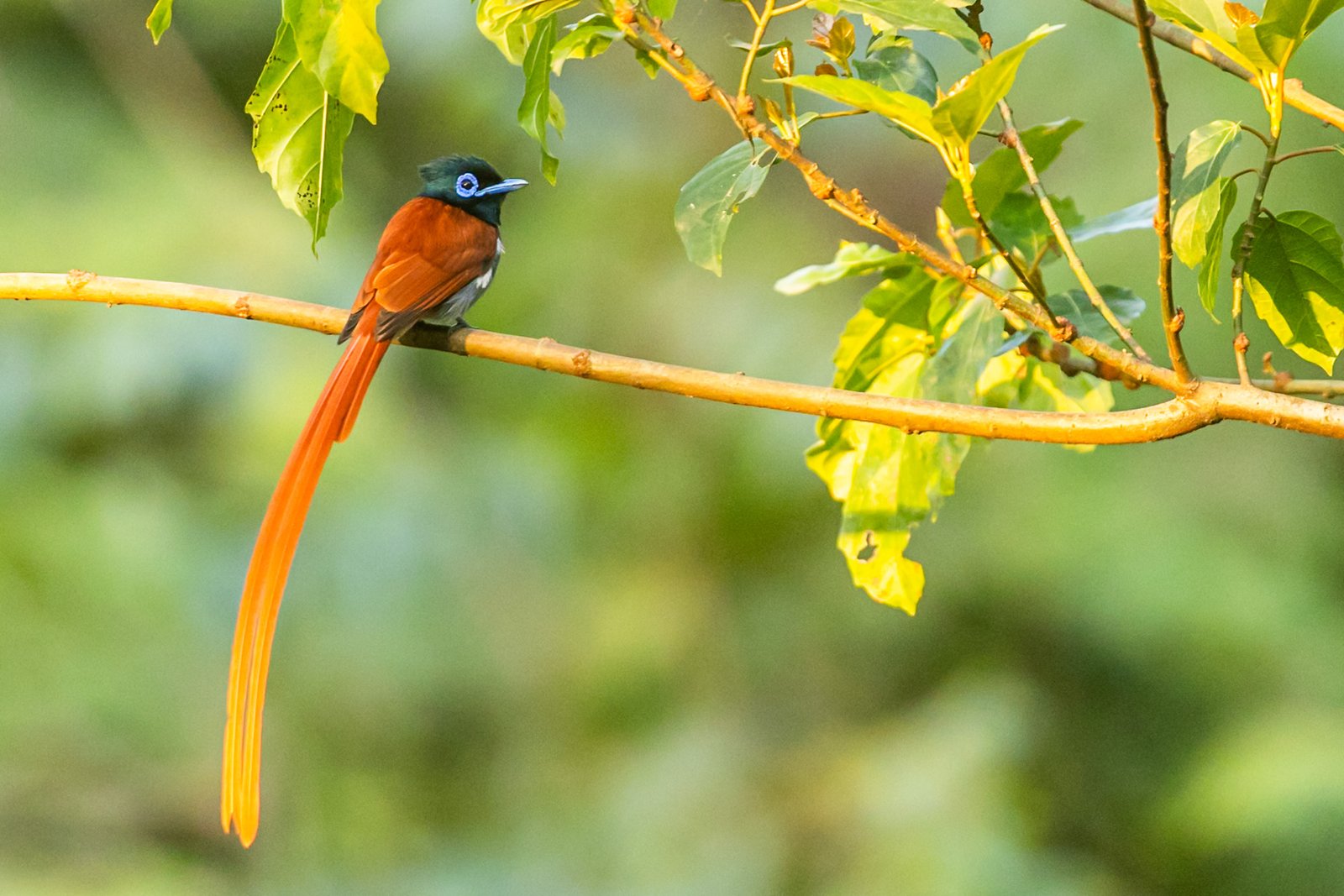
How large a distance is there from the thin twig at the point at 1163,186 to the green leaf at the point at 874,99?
19 centimetres

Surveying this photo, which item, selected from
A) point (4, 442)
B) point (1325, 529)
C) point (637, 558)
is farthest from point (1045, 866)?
point (4, 442)

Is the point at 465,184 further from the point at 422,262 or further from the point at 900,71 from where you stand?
the point at 900,71

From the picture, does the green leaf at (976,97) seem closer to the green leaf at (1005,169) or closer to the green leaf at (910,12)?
the green leaf at (910,12)

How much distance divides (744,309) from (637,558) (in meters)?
1.46

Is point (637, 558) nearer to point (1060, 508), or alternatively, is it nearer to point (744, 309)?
point (744, 309)

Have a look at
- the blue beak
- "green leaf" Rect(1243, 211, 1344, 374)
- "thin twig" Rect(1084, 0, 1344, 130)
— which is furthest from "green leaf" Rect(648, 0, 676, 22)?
the blue beak

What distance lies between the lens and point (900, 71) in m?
1.48

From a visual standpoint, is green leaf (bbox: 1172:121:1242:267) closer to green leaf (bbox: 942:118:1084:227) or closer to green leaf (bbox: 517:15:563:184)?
green leaf (bbox: 942:118:1084:227)

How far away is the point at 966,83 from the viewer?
127 cm

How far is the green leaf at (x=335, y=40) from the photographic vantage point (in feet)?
4.10

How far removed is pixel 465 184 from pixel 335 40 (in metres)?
1.91

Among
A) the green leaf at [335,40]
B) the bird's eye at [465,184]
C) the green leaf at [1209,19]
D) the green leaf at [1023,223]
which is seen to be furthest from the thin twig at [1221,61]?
the bird's eye at [465,184]

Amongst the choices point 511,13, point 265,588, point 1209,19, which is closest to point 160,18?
point 511,13

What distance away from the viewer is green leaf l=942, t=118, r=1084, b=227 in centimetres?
147
